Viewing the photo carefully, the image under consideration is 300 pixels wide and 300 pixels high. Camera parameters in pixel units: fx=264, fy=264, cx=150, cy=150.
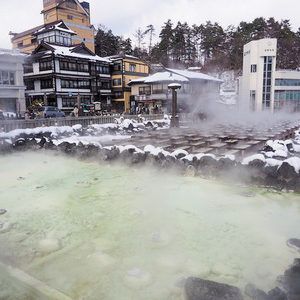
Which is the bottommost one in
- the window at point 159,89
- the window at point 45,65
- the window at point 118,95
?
the window at point 118,95

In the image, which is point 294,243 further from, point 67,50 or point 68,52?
point 67,50

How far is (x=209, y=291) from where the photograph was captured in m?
1.98

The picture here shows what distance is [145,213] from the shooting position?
3639 mm

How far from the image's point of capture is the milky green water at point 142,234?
230cm

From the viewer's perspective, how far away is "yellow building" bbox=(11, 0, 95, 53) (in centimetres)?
3275

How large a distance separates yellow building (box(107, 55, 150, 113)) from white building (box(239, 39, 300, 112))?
1267 centimetres

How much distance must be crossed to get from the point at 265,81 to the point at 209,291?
93.0ft

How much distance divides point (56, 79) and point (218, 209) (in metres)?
24.5

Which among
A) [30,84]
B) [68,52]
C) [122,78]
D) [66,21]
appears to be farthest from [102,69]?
[66,21]

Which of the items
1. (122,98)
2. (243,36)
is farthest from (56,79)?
(243,36)

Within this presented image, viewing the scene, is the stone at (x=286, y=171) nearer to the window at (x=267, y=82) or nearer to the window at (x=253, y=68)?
the window at (x=267, y=82)

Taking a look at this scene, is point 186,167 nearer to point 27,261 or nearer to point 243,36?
point 27,261

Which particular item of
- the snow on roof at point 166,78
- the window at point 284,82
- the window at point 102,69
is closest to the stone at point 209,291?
the snow on roof at point 166,78

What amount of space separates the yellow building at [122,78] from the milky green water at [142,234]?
26.1 meters
